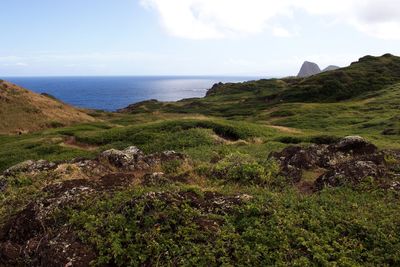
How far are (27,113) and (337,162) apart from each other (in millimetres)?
60135

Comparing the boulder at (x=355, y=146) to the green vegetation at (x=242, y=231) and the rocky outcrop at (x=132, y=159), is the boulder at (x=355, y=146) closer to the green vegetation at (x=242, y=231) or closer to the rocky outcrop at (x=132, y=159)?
the green vegetation at (x=242, y=231)

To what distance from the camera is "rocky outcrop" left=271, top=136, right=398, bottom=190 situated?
56.5ft

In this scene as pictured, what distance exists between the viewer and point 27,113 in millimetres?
68375

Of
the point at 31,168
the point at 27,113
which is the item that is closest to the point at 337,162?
the point at 31,168

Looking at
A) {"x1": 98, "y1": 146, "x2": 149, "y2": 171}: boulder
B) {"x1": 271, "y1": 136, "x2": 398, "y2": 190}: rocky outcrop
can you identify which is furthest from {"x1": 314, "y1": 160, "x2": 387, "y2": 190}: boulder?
{"x1": 98, "y1": 146, "x2": 149, "y2": 171}: boulder

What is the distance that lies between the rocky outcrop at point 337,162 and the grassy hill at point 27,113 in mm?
51615

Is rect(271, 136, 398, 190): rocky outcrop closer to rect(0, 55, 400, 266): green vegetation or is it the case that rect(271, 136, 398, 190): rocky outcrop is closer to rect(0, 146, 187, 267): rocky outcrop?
rect(0, 55, 400, 266): green vegetation

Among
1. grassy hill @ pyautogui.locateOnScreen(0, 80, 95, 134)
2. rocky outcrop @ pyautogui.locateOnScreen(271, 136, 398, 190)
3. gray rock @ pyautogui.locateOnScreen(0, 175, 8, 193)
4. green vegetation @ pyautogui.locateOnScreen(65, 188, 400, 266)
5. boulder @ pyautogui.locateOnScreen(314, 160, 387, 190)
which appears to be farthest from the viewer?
grassy hill @ pyautogui.locateOnScreen(0, 80, 95, 134)

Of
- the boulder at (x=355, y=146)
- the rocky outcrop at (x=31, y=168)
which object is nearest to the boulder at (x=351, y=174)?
the boulder at (x=355, y=146)

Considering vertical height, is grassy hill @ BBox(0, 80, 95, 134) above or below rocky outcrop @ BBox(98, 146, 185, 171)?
below

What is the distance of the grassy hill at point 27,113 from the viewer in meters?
63.4

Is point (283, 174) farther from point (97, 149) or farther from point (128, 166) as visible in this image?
point (97, 149)

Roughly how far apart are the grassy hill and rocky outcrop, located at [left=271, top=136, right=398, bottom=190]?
51615 mm

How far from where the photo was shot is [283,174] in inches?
753
